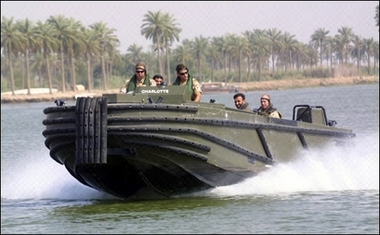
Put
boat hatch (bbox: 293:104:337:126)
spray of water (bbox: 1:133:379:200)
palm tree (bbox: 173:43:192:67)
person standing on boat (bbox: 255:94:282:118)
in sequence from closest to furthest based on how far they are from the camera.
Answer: spray of water (bbox: 1:133:379:200), person standing on boat (bbox: 255:94:282:118), boat hatch (bbox: 293:104:337:126), palm tree (bbox: 173:43:192:67)

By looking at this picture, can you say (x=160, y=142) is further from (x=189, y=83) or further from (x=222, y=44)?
(x=222, y=44)

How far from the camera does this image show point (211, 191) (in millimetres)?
18344

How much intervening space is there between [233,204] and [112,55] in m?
134

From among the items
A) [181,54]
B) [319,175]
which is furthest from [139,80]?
[181,54]

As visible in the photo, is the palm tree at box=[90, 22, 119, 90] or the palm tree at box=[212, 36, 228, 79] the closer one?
the palm tree at box=[90, 22, 119, 90]

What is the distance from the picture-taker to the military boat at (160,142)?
16.4 m

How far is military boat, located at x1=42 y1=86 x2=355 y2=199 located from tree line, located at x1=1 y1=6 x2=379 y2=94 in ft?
354

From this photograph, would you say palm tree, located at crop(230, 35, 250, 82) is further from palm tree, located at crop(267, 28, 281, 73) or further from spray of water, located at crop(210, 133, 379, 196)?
spray of water, located at crop(210, 133, 379, 196)

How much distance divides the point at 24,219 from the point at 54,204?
1.98 metres

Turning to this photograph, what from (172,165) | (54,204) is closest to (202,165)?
(172,165)

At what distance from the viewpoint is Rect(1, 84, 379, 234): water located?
15.2 meters

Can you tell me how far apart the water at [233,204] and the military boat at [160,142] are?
0.34m

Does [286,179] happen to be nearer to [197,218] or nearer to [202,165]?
[202,165]

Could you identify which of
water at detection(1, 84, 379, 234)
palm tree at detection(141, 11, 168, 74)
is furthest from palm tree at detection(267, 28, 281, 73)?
water at detection(1, 84, 379, 234)
